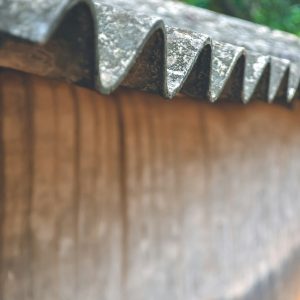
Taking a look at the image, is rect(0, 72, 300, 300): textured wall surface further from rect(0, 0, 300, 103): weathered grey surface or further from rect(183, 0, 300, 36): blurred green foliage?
rect(183, 0, 300, 36): blurred green foliage

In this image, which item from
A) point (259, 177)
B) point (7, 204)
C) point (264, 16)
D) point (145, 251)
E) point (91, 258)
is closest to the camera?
point (7, 204)

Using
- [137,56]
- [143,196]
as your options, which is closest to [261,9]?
[143,196]

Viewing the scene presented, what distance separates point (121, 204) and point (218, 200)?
0.61m

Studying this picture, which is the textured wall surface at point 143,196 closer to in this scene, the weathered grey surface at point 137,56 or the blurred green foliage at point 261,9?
the weathered grey surface at point 137,56

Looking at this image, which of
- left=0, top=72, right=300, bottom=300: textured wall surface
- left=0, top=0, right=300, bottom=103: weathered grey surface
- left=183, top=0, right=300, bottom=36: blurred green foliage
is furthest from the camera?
left=183, top=0, right=300, bottom=36: blurred green foliage

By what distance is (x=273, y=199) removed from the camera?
2.85 metres

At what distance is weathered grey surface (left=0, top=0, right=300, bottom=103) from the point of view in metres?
0.88

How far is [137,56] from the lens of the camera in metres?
1.12

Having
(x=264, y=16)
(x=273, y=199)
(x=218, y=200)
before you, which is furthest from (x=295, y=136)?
(x=264, y=16)

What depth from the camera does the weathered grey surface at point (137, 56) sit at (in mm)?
880

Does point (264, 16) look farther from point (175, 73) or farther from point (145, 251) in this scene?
point (175, 73)

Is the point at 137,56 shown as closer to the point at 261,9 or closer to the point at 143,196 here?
the point at 143,196

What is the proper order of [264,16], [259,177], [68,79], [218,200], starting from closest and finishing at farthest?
[68,79] < [218,200] < [259,177] < [264,16]

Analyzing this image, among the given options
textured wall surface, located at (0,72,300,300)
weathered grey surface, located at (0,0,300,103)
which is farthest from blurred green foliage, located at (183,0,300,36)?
weathered grey surface, located at (0,0,300,103)
